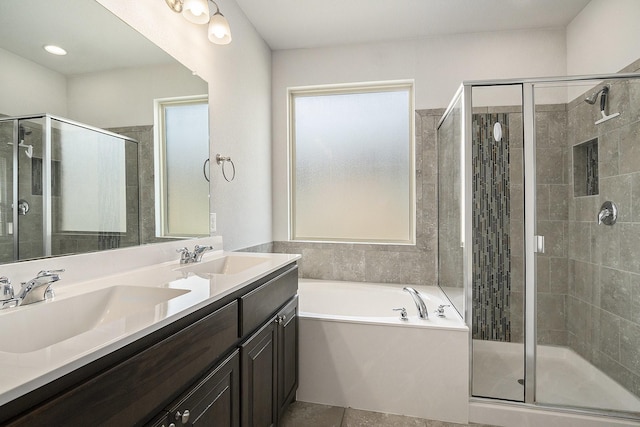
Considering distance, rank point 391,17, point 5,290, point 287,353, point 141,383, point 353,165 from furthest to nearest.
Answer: point 353,165, point 391,17, point 287,353, point 5,290, point 141,383

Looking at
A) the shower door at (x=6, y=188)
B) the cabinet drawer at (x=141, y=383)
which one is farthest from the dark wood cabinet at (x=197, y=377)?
the shower door at (x=6, y=188)

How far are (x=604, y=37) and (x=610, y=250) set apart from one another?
1.52 metres

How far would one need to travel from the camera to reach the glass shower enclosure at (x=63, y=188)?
0.95 meters

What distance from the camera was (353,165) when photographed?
299 cm

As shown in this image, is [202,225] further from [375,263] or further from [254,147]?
[375,263]

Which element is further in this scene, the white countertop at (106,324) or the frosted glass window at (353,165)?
the frosted glass window at (353,165)

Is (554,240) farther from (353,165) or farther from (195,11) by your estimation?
(195,11)

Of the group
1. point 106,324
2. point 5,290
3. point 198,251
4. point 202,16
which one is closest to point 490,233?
point 198,251

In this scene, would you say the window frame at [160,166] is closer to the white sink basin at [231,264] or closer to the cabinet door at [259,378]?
the white sink basin at [231,264]

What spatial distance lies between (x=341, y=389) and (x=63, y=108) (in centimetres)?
192

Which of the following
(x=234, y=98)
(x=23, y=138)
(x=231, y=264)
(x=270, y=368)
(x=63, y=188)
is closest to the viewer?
(x=23, y=138)

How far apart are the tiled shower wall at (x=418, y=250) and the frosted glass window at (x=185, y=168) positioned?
1406 millimetres

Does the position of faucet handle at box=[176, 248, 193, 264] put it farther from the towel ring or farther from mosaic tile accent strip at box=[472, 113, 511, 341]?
mosaic tile accent strip at box=[472, 113, 511, 341]

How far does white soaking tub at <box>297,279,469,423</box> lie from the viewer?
1.80 meters
